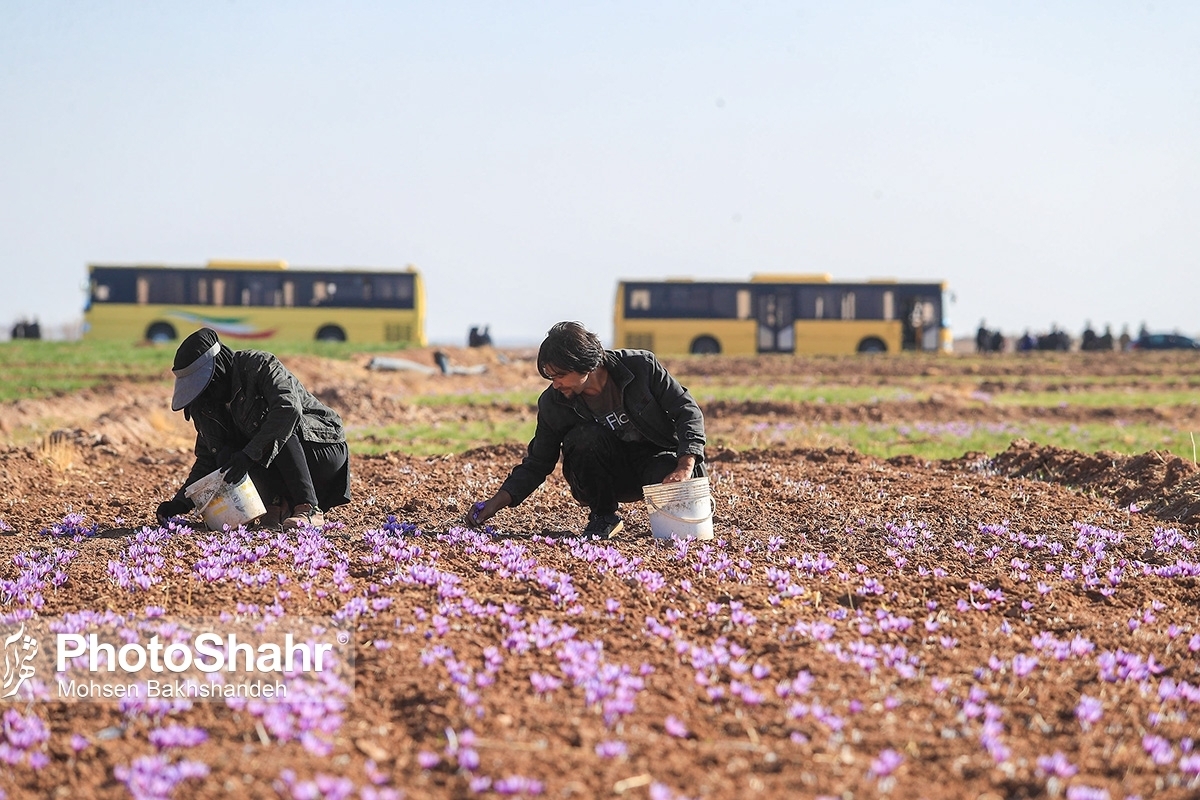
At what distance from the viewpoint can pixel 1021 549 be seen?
643 cm

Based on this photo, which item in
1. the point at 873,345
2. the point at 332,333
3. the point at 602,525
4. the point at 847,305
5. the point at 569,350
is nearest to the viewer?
the point at 569,350

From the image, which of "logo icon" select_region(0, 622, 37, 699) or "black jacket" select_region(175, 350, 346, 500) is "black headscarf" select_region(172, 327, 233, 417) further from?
"logo icon" select_region(0, 622, 37, 699)

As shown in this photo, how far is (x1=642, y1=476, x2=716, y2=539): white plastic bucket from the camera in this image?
5.93 meters

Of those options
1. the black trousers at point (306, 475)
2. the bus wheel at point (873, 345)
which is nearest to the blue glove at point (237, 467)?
the black trousers at point (306, 475)

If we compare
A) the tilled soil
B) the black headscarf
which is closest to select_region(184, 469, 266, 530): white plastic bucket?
the tilled soil

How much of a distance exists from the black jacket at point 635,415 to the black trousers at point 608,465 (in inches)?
2.9

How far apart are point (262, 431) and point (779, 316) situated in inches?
1440

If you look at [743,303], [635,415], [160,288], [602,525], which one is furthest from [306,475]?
[743,303]

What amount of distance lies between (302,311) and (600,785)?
38588 mm

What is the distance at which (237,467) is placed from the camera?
6234 mm

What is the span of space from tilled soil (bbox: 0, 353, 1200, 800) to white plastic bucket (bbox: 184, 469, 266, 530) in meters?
0.14

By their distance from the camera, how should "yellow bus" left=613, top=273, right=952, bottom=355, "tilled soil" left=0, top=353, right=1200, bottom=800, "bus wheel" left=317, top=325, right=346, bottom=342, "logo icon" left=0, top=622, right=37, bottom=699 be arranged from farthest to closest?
"yellow bus" left=613, top=273, right=952, bottom=355 → "bus wheel" left=317, top=325, right=346, bottom=342 → "logo icon" left=0, top=622, right=37, bottom=699 → "tilled soil" left=0, top=353, right=1200, bottom=800

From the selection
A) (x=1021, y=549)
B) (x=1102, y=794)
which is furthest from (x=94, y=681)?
(x=1021, y=549)

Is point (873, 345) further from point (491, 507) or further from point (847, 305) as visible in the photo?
point (491, 507)
